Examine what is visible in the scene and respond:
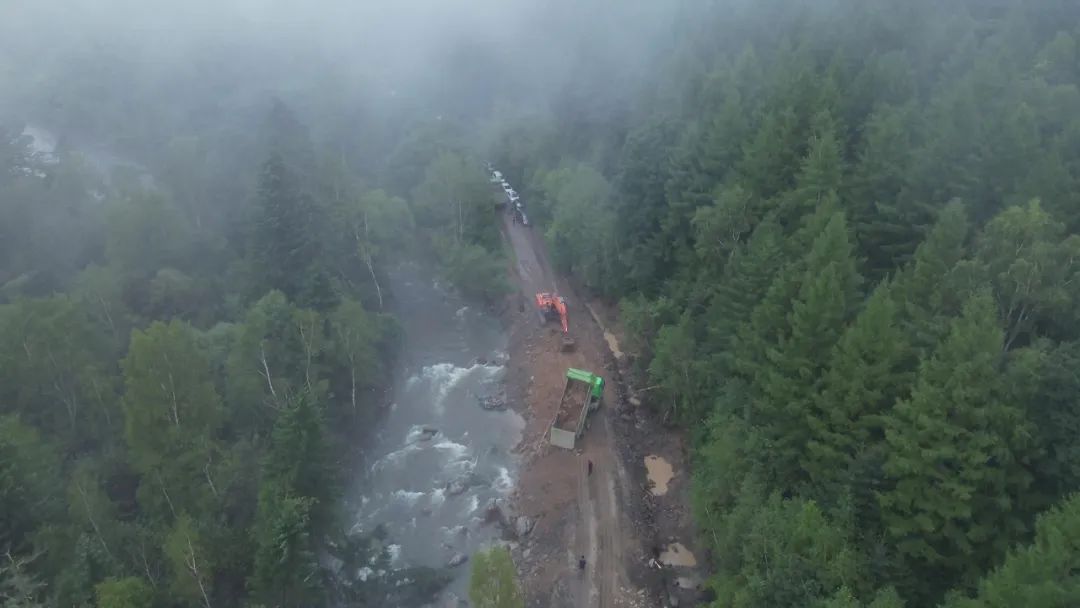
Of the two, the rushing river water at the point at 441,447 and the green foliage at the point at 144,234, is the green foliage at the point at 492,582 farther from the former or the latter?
the green foliage at the point at 144,234

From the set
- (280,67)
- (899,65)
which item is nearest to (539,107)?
(280,67)

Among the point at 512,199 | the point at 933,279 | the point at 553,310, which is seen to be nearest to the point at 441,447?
the point at 553,310

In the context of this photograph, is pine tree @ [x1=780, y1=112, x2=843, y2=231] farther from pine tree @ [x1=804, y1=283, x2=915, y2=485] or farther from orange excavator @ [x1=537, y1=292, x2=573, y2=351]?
orange excavator @ [x1=537, y1=292, x2=573, y2=351]

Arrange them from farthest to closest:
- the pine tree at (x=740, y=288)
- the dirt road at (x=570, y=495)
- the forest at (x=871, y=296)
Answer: the dirt road at (x=570, y=495)
the pine tree at (x=740, y=288)
the forest at (x=871, y=296)

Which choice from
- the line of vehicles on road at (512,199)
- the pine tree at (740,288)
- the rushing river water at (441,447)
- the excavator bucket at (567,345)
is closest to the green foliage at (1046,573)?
the pine tree at (740,288)

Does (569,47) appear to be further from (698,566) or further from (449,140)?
(698,566)

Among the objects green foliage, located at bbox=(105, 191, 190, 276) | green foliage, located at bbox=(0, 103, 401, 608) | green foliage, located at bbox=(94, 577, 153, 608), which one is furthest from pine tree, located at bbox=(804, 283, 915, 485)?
green foliage, located at bbox=(105, 191, 190, 276)
